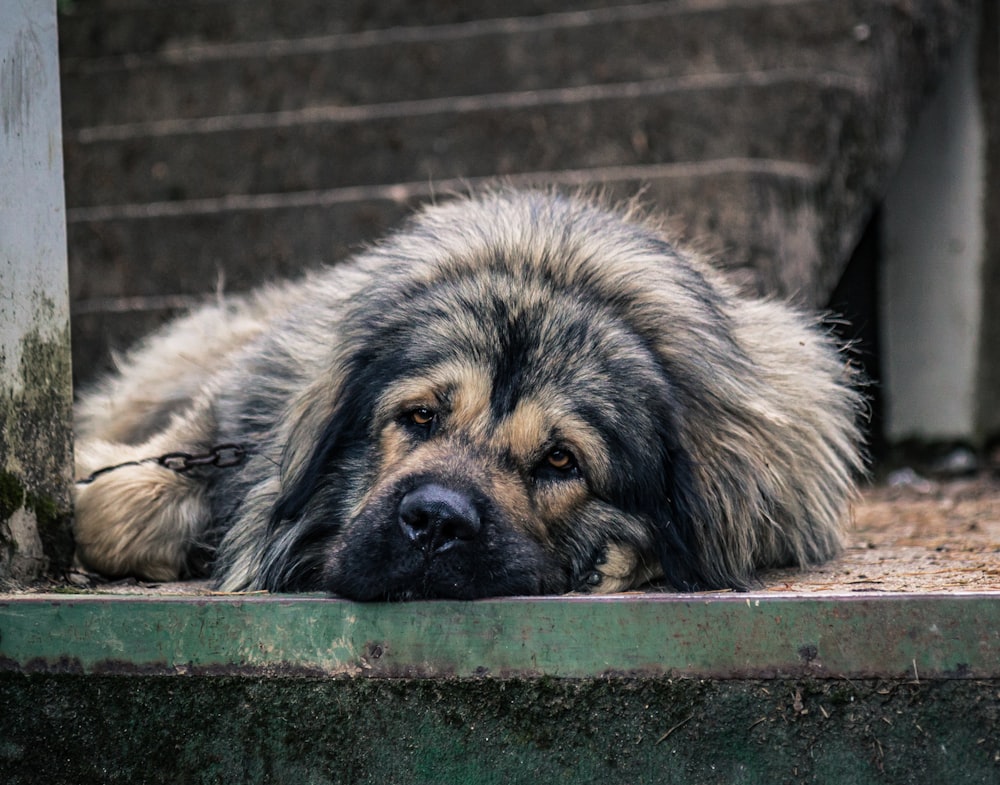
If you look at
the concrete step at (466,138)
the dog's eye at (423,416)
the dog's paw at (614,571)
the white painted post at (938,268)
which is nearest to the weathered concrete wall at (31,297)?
the dog's eye at (423,416)

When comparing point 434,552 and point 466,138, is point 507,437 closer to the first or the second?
point 434,552

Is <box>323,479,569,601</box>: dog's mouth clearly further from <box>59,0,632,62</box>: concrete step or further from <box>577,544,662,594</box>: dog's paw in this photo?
<box>59,0,632,62</box>: concrete step

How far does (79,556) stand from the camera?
3.71 m

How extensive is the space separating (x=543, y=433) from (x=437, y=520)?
0.44 meters

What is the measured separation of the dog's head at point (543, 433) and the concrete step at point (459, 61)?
2843 mm

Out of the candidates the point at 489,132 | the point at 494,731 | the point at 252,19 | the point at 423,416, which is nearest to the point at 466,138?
the point at 489,132

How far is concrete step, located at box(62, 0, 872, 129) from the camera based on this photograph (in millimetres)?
6254

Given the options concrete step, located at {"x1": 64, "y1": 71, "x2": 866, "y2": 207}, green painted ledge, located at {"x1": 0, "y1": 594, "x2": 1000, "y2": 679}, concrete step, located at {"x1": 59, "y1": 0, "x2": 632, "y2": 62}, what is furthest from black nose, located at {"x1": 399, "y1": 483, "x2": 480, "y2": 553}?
concrete step, located at {"x1": 59, "y1": 0, "x2": 632, "y2": 62}

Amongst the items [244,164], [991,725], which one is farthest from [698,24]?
[991,725]

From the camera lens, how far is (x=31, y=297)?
3143mm

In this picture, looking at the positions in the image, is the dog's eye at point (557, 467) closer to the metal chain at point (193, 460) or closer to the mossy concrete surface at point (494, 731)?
the mossy concrete surface at point (494, 731)

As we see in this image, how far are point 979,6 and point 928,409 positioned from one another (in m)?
2.36

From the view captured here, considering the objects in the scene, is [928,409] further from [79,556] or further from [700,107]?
[79,556]

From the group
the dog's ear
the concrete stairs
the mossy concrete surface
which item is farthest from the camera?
the concrete stairs
